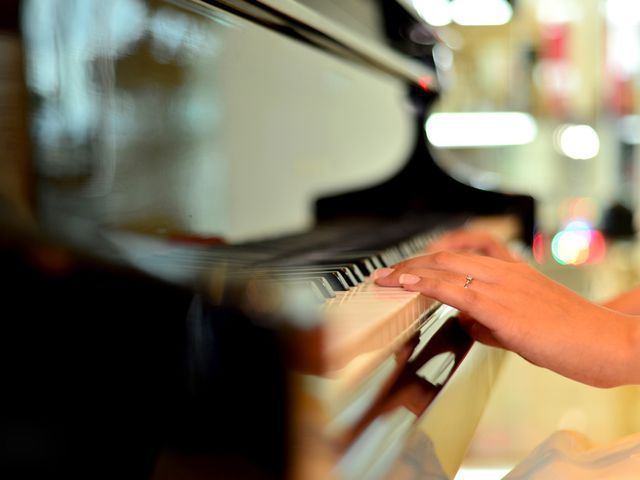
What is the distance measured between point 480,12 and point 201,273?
3.37m

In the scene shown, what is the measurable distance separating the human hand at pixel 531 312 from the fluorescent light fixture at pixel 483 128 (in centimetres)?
295

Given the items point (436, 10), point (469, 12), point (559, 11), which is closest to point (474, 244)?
point (436, 10)

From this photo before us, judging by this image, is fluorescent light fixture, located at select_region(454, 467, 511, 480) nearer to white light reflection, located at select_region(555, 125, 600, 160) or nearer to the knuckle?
the knuckle

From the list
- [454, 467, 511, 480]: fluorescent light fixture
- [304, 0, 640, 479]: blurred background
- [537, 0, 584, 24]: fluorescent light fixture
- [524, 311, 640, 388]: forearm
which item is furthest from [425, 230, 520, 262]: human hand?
[537, 0, 584, 24]: fluorescent light fixture

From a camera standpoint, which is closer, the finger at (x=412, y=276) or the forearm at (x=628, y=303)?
the finger at (x=412, y=276)

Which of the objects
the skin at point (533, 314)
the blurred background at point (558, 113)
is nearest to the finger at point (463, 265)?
the skin at point (533, 314)

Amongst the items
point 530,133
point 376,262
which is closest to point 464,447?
point 376,262

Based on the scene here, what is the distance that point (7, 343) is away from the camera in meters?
0.60

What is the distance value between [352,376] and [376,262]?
22.0 inches

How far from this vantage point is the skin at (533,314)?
2.77ft

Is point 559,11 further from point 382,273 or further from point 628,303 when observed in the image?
point 382,273

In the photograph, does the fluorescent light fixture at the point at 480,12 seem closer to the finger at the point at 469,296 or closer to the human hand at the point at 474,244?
the human hand at the point at 474,244

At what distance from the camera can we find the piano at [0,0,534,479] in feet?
1.48

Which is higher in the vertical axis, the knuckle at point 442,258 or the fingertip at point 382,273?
the knuckle at point 442,258
